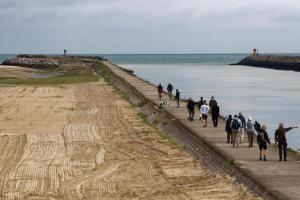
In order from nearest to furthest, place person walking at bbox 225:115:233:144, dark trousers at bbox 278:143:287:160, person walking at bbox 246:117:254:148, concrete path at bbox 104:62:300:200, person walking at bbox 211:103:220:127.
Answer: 1. concrete path at bbox 104:62:300:200
2. dark trousers at bbox 278:143:287:160
3. person walking at bbox 246:117:254:148
4. person walking at bbox 225:115:233:144
5. person walking at bbox 211:103:220:127

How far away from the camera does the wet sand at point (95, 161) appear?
54.0 ft

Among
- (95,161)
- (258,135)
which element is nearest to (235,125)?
(258,135)

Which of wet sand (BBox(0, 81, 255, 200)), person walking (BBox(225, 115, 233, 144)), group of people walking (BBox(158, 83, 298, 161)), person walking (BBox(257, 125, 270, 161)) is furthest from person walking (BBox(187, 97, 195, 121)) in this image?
person walking (BBox(257, 125, 270, 161))

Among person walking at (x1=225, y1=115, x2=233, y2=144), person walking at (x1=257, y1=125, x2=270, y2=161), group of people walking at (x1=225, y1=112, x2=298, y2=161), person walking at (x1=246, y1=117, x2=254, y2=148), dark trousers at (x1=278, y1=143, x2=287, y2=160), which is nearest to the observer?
group of people walking at (x1=225, y1=112, x2=298, y2=161)

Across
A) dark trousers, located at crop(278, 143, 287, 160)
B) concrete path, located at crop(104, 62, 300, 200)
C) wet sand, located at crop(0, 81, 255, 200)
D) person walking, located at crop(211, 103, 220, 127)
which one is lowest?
wet sand, located at crop(0, 81, 255, 200)

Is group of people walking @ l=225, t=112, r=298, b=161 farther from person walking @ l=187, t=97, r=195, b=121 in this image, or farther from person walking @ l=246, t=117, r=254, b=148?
person walking @ l=187, t=97, r=195, b=121

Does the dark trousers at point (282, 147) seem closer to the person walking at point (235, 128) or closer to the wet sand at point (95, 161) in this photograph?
the wet sand at point (95, 161)

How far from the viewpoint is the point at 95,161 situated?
20938 mm

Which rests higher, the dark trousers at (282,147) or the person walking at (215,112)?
the person walking at (215,112)

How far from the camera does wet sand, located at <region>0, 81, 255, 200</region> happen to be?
54.0 feet

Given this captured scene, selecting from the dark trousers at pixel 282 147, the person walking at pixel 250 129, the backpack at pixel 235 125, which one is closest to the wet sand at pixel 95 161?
the backpack at pixel 235 125

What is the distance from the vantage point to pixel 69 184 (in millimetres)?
17391

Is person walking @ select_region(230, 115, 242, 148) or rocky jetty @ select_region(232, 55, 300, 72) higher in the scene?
rocky jetty @ select_region(232, 55, 300, 72)

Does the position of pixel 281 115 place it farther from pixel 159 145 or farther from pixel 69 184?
pixel 69 184
